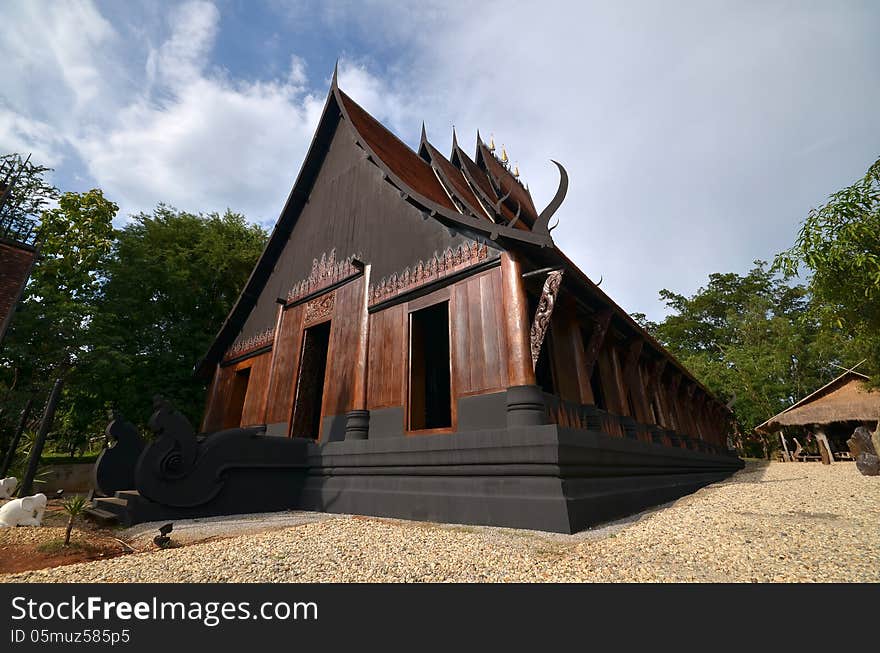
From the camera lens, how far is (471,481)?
13.8 ft

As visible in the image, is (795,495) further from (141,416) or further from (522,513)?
(141,416)

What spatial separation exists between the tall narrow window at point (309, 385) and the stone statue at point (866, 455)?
13711mm

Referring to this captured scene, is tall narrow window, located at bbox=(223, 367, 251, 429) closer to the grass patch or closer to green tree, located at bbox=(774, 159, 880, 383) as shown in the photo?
the grass patch

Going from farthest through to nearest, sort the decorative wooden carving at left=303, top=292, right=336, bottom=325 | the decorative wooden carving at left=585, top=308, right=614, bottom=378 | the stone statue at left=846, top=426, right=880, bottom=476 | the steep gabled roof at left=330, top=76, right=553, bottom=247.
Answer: the stone statue at left=846, top=426, right=880, bottom=476 → the decorative wooden carving at left=303, top=292, right=336, bottom=325 → the decorative wooden carving at left=585, top=308, right=614, bottom=378 → the steep gabled roof at left=330, top=76, right=553, bottom=247

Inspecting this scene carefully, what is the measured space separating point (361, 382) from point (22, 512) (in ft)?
13.1

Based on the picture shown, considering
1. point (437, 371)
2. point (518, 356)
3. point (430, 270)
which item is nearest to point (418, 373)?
point (430, 270)

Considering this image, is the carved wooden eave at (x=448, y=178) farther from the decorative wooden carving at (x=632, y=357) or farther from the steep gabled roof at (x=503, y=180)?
the decorative wooden carving at (x=632, y=357)

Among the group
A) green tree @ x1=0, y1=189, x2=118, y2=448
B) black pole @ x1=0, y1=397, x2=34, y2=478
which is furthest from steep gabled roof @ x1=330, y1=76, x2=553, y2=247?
black pole @ x1=0, y1=397, x2=34, y2=478

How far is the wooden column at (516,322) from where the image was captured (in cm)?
438

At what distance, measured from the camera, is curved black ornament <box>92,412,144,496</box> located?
5.22 metres

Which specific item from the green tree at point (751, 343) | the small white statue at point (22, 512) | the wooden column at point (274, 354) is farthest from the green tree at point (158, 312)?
the green tree at point (751, 343)

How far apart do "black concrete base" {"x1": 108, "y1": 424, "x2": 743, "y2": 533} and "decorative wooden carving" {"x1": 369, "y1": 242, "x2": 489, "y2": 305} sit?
238 centimetres

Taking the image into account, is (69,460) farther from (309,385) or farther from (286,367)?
(309,385)

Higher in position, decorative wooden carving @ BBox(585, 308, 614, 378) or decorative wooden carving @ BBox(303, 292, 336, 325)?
decorative wooden carving @ BBox(303, 292, 336, 325)
